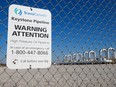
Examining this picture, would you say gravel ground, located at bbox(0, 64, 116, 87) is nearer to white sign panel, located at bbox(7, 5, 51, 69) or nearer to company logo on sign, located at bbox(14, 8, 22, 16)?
white sign panel, located at bbox(7, 5, 51, 69)

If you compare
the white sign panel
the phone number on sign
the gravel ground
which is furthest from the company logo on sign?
the gravel ground

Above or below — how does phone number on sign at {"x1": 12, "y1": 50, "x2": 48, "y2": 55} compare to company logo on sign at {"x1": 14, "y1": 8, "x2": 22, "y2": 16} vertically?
below

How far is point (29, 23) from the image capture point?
2.67 metres

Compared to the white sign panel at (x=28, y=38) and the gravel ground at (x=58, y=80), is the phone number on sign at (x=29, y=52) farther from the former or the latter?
the gravel ground at (x=58, y=80)

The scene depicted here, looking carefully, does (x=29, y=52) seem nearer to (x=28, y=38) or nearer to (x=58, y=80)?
(x=28, y=38)

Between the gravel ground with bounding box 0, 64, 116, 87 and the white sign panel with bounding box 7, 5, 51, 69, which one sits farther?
the gravel ground with bounding box 0, 64, 116, 87

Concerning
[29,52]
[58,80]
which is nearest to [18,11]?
[29,52]

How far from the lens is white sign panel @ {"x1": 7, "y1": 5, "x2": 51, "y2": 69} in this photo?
8.30ft

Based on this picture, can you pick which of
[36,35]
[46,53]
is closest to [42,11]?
[36,35]

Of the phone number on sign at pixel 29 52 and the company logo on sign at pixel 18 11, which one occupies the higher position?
the company logo on sign at pixel 18 11

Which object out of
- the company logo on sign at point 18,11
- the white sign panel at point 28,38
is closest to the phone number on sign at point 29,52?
the white sign panel at point 28,38

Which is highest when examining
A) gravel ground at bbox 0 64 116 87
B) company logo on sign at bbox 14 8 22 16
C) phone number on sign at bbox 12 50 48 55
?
company logo on sign at bbox 14 8 22 16

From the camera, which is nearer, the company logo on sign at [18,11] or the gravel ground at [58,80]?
the company logo on sign at [18,11]

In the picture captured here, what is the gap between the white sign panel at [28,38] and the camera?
2.53 meters
